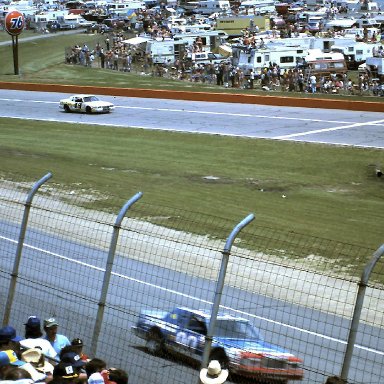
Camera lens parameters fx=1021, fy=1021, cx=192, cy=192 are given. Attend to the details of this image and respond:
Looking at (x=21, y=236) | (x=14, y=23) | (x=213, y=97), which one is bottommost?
(x=213, y=97)

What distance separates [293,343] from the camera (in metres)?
10.1

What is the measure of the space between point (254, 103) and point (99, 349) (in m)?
35.5

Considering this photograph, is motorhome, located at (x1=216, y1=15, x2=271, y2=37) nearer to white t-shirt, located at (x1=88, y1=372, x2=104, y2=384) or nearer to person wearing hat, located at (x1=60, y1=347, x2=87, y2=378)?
person wearing hat, located at (x1=60, y1=347, x2=87, y2=378)

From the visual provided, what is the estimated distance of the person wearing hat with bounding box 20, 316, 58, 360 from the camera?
31.6 ft

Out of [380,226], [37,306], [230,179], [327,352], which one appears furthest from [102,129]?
[327,352]

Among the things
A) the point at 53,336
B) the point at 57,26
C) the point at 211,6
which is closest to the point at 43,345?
the point at 53,336

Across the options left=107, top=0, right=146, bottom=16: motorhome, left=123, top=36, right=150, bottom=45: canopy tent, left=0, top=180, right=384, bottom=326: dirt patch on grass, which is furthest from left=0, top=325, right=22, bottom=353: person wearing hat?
left=107, top=0, right=146, bottom=16: motorhome

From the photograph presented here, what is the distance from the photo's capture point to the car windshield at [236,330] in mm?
9086

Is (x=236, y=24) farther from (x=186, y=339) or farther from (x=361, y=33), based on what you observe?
(x=186, y=339)

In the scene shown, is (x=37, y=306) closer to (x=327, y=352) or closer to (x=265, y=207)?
(x=327, y=352)

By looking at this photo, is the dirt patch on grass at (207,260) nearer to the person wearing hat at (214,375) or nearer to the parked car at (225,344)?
the parked car at (225,344)

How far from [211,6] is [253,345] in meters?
112

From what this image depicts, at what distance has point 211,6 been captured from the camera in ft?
390

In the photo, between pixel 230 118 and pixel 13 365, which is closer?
pixel 13 365
